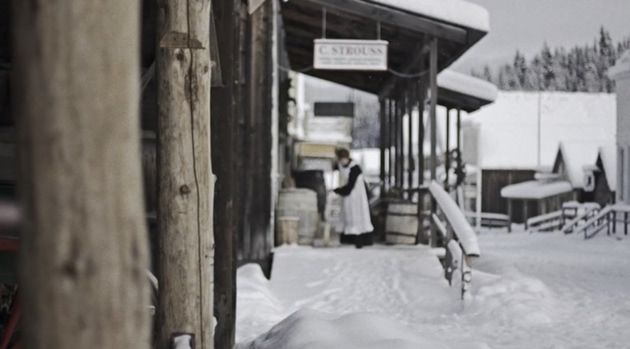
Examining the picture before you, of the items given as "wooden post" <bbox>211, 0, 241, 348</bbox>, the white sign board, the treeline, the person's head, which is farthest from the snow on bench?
the treeline

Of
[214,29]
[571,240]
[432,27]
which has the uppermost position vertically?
[432,27]

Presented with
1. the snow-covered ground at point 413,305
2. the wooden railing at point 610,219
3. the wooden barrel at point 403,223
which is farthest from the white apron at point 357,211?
the wooden railing at point 610,219

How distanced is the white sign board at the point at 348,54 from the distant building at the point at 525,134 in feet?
91.1

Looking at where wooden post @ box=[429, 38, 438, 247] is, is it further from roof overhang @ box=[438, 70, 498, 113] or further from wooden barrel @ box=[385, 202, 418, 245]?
roof overhang @ box=[438, 70, 498, 113]

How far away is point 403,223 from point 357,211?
0.69 m

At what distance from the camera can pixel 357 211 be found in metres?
11.8

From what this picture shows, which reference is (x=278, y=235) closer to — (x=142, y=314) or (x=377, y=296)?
(x=377, y=296)

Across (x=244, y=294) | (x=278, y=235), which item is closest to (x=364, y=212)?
(x=278, y=235)

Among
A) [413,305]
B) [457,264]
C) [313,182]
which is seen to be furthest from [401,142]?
[413,305]

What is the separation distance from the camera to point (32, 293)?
1.79m

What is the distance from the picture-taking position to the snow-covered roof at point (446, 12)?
35.3ft

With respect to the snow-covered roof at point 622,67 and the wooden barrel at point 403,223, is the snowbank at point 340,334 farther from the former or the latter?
the snow-covered roof at point 622,67

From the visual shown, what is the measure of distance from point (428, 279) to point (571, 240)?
12.4 m

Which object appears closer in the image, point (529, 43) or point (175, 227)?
point (175, 227)
